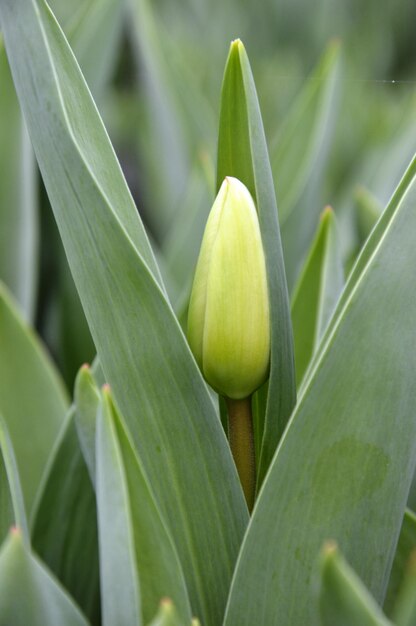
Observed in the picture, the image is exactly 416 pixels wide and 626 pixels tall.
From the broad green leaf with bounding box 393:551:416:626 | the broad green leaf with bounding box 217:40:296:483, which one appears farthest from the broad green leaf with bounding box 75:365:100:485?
the broad green leaf with bounding box 393:551:416:626

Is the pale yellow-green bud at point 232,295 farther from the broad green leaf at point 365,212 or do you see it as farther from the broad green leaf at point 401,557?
the broad green leaf at point 365,212

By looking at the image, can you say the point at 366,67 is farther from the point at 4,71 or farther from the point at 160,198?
the point at 4,71

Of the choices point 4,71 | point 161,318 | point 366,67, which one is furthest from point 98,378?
point 366,67

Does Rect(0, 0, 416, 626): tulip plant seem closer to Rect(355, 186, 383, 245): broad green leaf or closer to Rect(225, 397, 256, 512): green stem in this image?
Rect(225, 397, 256, 512): green stem

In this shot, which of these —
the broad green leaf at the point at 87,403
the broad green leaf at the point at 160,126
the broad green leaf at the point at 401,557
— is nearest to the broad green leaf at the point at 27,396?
the broad green leaf at the point at 87,403

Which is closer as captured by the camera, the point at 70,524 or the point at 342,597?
the point at 342,597

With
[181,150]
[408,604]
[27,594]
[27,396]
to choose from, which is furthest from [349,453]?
[181,150]

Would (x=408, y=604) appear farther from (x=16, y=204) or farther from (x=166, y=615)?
(x=16, y=204)
